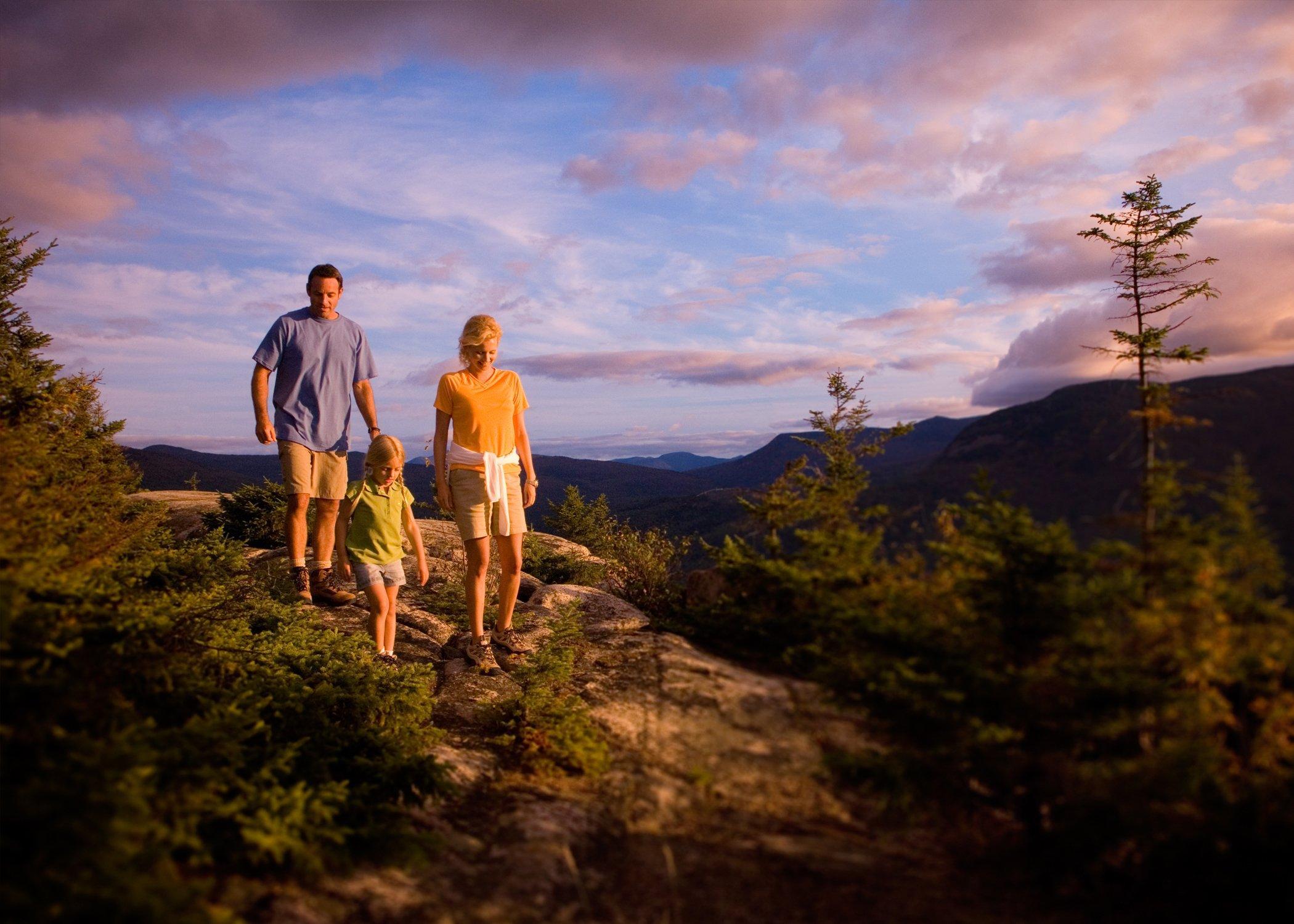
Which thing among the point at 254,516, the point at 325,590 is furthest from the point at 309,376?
the point at 254,516

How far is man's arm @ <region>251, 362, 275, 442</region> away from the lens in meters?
6.61

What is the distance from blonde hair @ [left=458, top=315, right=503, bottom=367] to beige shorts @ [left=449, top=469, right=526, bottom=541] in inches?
37.0

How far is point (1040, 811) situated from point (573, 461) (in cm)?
11620

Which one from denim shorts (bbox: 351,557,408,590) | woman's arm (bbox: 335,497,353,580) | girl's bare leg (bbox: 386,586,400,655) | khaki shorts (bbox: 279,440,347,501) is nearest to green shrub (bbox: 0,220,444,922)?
denim shorts (bbox: 351,557,408,590)

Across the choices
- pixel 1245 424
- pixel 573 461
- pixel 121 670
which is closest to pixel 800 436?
pixel 1245 424

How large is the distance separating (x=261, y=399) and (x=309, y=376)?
443mm

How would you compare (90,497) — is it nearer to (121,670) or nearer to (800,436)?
(121,670)

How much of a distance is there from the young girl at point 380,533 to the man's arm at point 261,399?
91cm

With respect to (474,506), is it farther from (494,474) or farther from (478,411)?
(478,411)

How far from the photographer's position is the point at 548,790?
169 inches

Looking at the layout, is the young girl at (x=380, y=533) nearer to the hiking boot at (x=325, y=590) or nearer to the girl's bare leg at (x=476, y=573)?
the girl's bare leg at (x=476, y=573)

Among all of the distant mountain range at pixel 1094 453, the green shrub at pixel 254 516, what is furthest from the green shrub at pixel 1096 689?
the green shrub at pixel 254 516

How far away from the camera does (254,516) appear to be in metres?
13.7

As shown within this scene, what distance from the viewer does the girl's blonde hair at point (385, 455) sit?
21.2 feet
